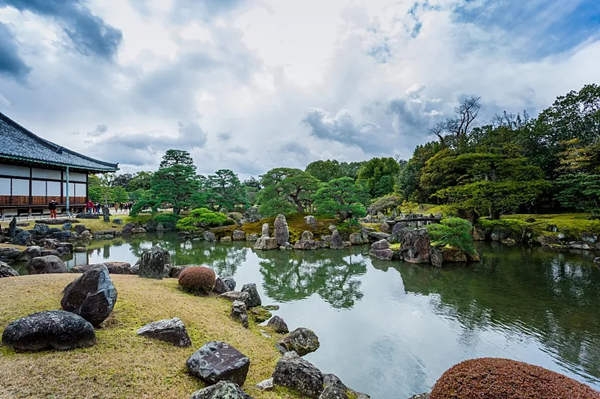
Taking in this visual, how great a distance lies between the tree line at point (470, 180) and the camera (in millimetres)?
20188

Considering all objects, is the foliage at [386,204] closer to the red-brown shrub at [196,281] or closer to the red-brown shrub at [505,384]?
the red-brown shrub at [196,281]

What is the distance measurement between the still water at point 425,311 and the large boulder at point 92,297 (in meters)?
3.34

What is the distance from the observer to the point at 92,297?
13.8 feet

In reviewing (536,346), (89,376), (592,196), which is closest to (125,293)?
(89,376)

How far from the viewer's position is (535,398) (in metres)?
2.30

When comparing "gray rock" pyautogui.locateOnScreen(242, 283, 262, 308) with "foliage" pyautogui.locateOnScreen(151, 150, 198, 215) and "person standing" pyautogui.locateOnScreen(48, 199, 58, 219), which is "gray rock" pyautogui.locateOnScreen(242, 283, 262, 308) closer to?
"person standing" pyautogui.locateOnScreen(48, 199, 58, 219)

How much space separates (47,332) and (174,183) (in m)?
24.9

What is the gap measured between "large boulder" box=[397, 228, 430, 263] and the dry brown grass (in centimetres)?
965

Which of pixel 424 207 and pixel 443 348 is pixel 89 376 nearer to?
pixel 443 348

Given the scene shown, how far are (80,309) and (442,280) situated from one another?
10.6 metres

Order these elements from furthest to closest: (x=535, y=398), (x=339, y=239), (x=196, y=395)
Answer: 1. (x=339, y=239)
2. (x=196, y=395)
3. (x=535, y=398)

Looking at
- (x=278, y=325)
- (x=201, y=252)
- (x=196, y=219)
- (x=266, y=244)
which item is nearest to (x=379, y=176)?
(x=196, y=219)

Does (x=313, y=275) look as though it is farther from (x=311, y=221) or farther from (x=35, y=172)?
(x=35, y=172)

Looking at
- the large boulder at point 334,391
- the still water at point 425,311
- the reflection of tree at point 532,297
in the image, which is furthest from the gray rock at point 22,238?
the reflection of tree at point 532,297
